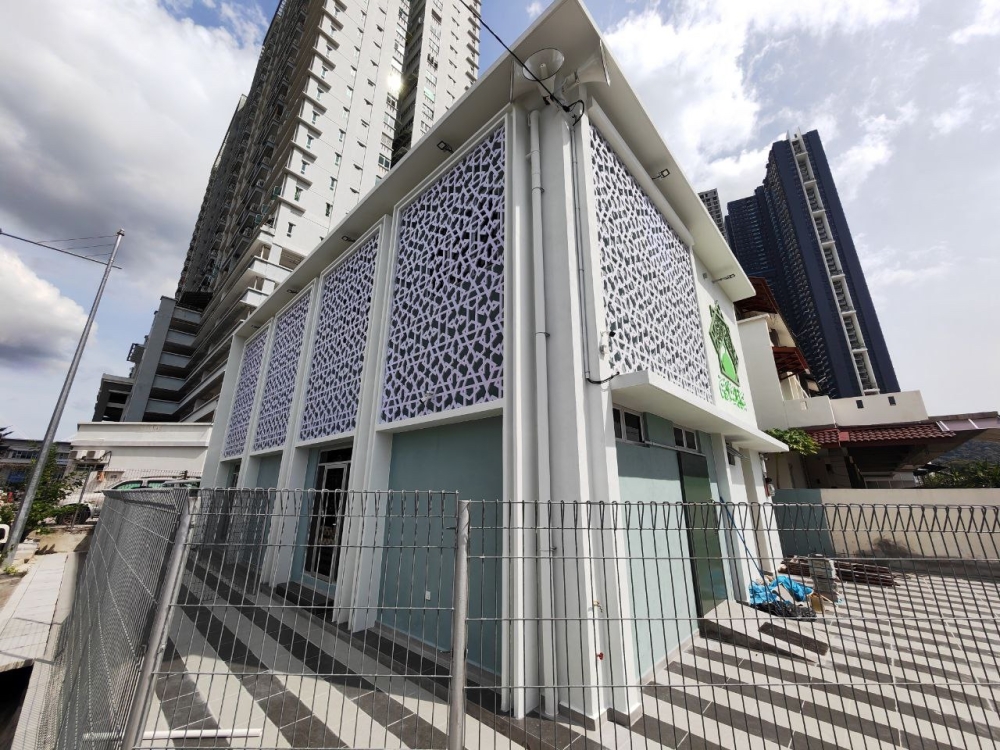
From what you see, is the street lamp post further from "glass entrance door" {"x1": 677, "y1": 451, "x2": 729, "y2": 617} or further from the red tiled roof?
the red tiled roof

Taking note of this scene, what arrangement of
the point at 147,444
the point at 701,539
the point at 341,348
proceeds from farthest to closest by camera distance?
the point at 147,444 → the point at 341,348 → the point at 701,539

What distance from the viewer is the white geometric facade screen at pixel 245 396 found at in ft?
36.3

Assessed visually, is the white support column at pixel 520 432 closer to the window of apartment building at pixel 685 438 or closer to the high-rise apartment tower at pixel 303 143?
the window of apartment building at pixel 685 438

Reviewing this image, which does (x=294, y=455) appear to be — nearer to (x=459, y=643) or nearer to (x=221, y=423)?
(x=459, y=643)

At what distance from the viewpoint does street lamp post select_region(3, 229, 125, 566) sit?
8086 millimetres

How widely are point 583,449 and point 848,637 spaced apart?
432cm

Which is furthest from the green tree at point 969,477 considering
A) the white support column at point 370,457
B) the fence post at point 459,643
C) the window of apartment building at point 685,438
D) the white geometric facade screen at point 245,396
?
the white geometric facade screen at point 245,396

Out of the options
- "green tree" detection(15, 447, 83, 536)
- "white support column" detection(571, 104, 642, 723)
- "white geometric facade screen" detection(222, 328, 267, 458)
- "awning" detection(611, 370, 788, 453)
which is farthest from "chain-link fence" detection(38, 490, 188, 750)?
"green tree" detection(15, 447, 83, 536)

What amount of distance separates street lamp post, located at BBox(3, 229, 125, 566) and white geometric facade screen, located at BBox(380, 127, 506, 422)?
8834mm

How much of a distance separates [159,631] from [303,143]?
27.4 meters

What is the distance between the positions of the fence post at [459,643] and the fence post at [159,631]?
5.07 ft

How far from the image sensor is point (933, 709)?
336 cm

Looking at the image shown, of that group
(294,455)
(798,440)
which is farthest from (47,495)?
(798,440)

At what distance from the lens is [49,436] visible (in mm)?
8641
